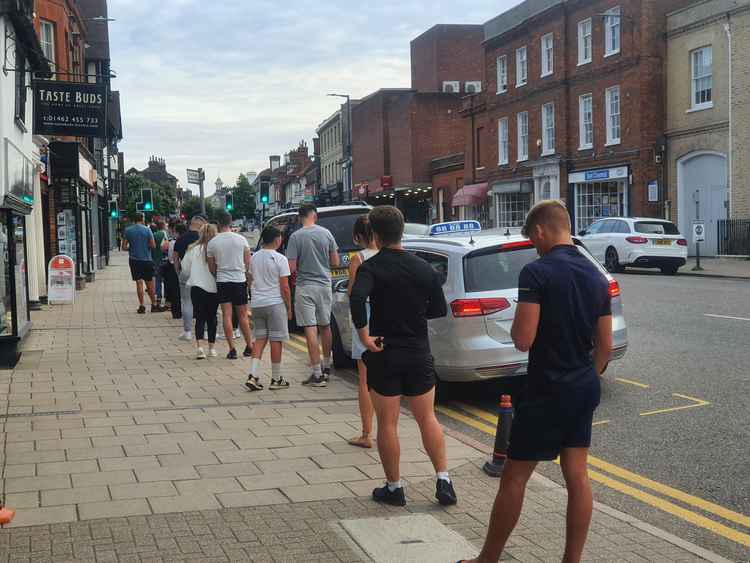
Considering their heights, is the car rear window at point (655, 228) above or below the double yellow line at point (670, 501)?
above

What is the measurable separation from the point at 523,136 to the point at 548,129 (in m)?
2.63

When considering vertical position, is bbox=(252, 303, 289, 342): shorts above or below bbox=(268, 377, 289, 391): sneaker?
above

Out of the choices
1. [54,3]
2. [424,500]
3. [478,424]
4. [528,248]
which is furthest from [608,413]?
[54,3]

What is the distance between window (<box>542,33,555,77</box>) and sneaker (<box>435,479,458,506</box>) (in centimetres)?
3730

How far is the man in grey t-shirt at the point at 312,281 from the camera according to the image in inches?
377

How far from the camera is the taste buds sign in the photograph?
1791 cm

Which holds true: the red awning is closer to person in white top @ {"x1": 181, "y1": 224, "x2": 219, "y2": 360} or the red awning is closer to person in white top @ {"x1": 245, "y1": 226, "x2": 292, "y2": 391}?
person in white top @ {"x1": 181, "y1": 224, "x2": 219, "y2": 360}

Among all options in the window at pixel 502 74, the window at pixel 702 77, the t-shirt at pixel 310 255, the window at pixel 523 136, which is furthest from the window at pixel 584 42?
the t-shirt at pixel 310 255

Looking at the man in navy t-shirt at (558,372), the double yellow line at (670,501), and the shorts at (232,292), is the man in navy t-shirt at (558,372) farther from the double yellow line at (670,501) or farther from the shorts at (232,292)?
the shorts at (232,292)

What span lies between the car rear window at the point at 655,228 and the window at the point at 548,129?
15310mm

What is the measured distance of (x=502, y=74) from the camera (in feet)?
Result: 150

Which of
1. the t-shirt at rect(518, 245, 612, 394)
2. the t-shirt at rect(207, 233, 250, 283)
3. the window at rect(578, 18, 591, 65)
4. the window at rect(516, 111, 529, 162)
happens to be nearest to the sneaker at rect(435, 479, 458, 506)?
the t-shirt at rect(518, 245, 612, 394)

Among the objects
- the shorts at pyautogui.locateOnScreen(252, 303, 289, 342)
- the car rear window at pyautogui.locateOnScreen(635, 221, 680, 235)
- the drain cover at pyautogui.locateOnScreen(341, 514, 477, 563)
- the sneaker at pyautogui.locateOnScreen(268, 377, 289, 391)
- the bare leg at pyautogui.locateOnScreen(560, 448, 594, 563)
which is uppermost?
the car rear window at pyautogui.locateOnScreen(635, 221, 680, 235)

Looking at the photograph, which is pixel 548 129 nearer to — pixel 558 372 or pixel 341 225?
pixel 341 225
